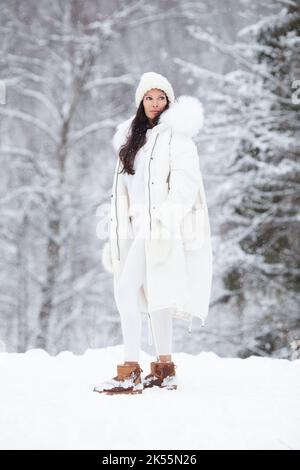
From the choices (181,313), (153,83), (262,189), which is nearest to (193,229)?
(181,313)

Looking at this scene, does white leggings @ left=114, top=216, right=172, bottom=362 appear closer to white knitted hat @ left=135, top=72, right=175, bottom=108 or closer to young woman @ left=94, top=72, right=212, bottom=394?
young woman @ left=94, top=72, right=212, bottom=394

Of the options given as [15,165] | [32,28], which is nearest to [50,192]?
[15,165]

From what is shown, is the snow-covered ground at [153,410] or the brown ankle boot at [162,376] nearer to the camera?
the snow-covered ground at [153,410]

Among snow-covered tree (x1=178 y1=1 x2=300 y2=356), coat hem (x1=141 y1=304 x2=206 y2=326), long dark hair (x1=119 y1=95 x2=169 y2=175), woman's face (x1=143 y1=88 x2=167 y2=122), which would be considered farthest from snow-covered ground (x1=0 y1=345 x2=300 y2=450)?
snow-covered tree (x1=178 y1=1 x2=300 y2=356)

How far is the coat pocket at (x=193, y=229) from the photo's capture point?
13.2ft

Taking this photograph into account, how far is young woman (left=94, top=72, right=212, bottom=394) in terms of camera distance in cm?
383

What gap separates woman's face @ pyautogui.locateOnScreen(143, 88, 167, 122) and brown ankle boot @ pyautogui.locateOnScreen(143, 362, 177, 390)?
1496 mm

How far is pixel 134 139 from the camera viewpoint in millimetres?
4195

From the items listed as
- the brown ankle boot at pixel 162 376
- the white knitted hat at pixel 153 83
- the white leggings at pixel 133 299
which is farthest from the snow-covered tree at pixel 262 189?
the white leggings at pixel 133 299

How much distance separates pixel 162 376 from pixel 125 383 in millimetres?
352

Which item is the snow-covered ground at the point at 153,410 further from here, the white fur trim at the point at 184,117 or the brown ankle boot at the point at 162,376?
the white fur trim at the point at 184,117

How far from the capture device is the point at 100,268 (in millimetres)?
13617

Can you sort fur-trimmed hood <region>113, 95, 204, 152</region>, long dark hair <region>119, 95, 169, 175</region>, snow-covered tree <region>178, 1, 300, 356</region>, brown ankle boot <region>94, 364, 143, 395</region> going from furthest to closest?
snow-covered tree <region>178, 1, 300, 356</region> → long dark hair <region>119, 95, 169, 175</region> → fur-trimmed hood <region>113, 95, 204, 152</region> → brown ankle boot <region>94, 364, 143, 395</region>

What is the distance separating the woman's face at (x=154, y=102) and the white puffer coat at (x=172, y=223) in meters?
0.13
